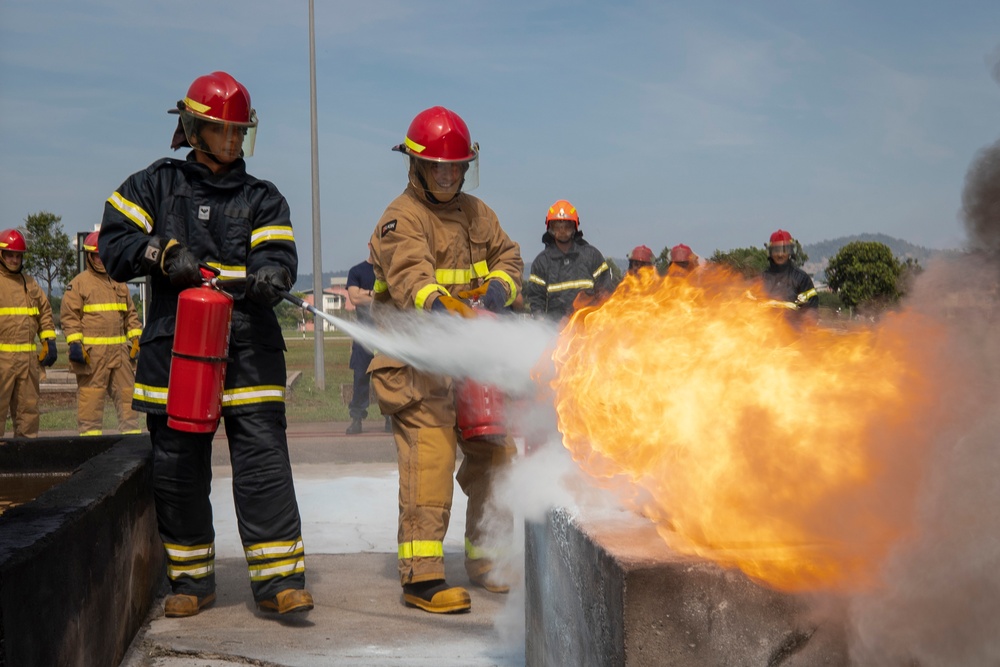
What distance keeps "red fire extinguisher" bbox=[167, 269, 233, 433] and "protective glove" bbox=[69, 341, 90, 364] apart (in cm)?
557

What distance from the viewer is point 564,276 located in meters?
9.37

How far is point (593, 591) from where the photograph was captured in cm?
272

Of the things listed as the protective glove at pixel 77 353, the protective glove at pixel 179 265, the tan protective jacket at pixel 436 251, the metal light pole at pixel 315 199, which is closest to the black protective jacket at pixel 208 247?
the protective glove at pixel 179 265

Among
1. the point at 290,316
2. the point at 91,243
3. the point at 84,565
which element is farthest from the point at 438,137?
the point at 290,316

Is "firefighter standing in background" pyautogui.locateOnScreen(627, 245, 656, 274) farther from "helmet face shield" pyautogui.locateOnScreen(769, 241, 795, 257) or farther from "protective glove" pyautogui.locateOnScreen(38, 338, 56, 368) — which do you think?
"protective glove" pyautogui.locateOnScreen(38, 338, 56, 368)

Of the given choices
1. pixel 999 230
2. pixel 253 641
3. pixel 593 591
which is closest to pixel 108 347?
pixel 253 641

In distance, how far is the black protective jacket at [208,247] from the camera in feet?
14.5

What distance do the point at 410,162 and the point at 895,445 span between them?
2.92m

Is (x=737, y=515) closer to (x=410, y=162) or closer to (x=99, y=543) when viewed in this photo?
(x=99, y=543)

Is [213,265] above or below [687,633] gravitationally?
above

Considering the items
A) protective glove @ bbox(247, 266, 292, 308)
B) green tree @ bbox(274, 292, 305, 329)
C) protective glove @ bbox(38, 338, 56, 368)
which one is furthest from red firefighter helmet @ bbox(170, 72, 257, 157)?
green tree @ bbox(274, 292, 305, 329)

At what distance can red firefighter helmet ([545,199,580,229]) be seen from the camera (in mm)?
9469

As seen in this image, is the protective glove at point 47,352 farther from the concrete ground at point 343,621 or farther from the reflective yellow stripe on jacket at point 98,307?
the concrete ground at point 343,621

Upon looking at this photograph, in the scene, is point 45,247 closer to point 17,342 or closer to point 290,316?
point 17,342
